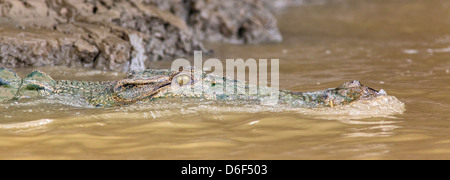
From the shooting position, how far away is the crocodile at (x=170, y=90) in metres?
4.26

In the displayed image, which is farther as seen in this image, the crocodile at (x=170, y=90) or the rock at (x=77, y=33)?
the rock at (x=77, y=33)

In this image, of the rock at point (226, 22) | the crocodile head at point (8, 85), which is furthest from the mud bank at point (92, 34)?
the crocodile head at point (8, 85)

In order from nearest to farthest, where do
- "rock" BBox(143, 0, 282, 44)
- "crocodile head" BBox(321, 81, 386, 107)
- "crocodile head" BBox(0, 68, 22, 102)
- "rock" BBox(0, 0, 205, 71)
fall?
"crocodile head" BBox(321, 81, 386, 107), "crocodile head" BBox(0, 68, 22, 102), "rock" BBox(0, 0, 205, 71), "rock" BBox(143, 0, 282, 44)

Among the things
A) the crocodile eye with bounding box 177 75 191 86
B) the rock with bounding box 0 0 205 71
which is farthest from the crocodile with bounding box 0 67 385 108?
the rock with bounding box 0 0 205 71

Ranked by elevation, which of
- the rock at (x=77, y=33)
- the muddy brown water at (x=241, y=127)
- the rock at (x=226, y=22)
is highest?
the rock at (x=226, y=22)

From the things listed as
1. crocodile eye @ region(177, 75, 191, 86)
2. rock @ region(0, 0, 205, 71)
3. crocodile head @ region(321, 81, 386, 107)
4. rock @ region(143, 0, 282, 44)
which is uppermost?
rock @ region(143, 0, 282, 44)

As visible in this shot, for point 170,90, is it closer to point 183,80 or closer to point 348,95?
point 183,80

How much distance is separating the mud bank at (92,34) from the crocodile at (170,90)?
5.52 ft

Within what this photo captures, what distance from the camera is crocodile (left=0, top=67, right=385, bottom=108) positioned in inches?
168

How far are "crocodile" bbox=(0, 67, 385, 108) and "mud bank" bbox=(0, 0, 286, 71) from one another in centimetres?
168

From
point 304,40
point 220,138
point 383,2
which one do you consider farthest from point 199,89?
point 383,2

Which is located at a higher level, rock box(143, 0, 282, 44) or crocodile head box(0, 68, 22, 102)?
rock box(143, 0, 282, 44)

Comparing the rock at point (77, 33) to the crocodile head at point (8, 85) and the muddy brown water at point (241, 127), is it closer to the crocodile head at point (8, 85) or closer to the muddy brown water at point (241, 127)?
the muddy brown water at point (241, 127)

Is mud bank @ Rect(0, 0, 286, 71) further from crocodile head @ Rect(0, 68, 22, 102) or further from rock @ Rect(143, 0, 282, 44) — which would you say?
crocodile head @ Rect(0, 68, 22, 102)
